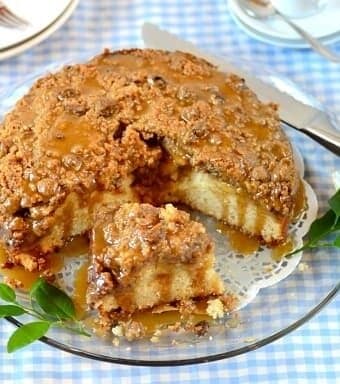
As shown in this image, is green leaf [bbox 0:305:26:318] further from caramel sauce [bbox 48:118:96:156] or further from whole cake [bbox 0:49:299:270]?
caramel sauce [bbox 48:118:96:156]

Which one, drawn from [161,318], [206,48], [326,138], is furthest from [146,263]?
[206,48]

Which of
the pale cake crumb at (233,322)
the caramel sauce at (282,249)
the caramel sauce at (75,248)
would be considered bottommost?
the pale cake crumb at (233,322)

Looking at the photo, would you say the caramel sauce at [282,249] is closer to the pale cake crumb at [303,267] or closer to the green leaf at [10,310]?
the pale cake crumb at [303,267]

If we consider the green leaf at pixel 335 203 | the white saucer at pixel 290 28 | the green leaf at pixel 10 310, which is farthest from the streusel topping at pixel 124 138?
the white saucer at pixel 290 28

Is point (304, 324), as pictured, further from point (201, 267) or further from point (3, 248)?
point (3, 248)

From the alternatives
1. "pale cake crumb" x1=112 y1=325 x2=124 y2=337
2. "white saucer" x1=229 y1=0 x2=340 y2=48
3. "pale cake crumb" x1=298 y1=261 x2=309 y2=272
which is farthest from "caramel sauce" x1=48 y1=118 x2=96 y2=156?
"white saucer" x1=229 y1=0 x2=340 y2=48
